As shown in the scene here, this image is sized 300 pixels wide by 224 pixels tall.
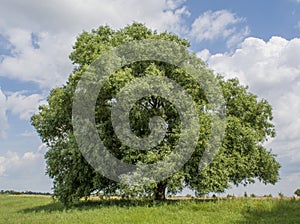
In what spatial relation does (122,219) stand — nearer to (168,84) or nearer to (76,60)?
(168,84)

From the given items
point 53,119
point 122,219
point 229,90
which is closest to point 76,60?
point 53,119

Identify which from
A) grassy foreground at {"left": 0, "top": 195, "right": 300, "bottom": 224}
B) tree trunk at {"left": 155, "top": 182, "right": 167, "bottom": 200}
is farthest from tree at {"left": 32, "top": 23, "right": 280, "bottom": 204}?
grassy foreground at {"left": 0, "top": 195, "right": 300, "bottom": 224}

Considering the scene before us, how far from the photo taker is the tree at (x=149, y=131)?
84.5ft

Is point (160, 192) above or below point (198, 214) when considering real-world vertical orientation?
above

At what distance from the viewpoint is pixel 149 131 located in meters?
26.8

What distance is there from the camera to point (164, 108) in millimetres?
28094

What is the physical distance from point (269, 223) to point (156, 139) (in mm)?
10159

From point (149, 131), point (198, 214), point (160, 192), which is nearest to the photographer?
point (198, 214)

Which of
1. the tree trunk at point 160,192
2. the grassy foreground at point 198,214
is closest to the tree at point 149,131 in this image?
the tree trunk at point 160,192

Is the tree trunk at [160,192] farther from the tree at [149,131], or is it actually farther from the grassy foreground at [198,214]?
the grassy foreground at [198,214]

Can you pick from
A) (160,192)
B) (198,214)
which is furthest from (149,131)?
(198,214)

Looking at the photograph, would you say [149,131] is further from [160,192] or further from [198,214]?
[198,214]

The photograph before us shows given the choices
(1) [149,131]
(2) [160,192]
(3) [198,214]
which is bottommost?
(3) [198,214]

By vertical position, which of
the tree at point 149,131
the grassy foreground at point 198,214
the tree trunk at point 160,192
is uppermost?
the tree at point 149,131
